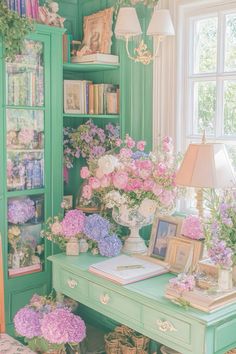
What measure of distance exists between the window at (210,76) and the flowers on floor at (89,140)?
63cm

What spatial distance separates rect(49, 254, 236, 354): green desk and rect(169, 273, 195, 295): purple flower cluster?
0.08 meters

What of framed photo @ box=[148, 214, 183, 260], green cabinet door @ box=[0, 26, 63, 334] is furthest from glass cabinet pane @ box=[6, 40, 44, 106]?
framed photo @ box=[148, 214, 183, 260]

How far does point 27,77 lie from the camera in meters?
3.33

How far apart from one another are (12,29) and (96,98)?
82 cm

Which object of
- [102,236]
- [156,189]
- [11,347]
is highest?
[156,189]

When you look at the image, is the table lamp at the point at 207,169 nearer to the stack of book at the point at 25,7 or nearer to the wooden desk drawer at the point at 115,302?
the wooden desk drawer at the point at 115,302

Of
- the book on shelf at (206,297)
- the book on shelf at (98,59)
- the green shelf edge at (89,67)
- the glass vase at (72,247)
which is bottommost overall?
the book on shelf at (206,297)

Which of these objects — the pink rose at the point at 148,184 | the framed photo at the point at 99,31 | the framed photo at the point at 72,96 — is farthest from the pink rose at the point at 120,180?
the framed photo at the point at 99,31

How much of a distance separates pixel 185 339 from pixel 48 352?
0.94 metres

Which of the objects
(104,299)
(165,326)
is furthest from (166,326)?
(104,299)

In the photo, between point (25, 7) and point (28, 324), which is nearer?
point (28, 324)

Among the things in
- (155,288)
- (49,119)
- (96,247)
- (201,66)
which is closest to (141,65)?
(201,66)

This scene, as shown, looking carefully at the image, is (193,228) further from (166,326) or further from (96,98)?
(96,98)

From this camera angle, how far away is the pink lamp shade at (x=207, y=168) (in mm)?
2406
